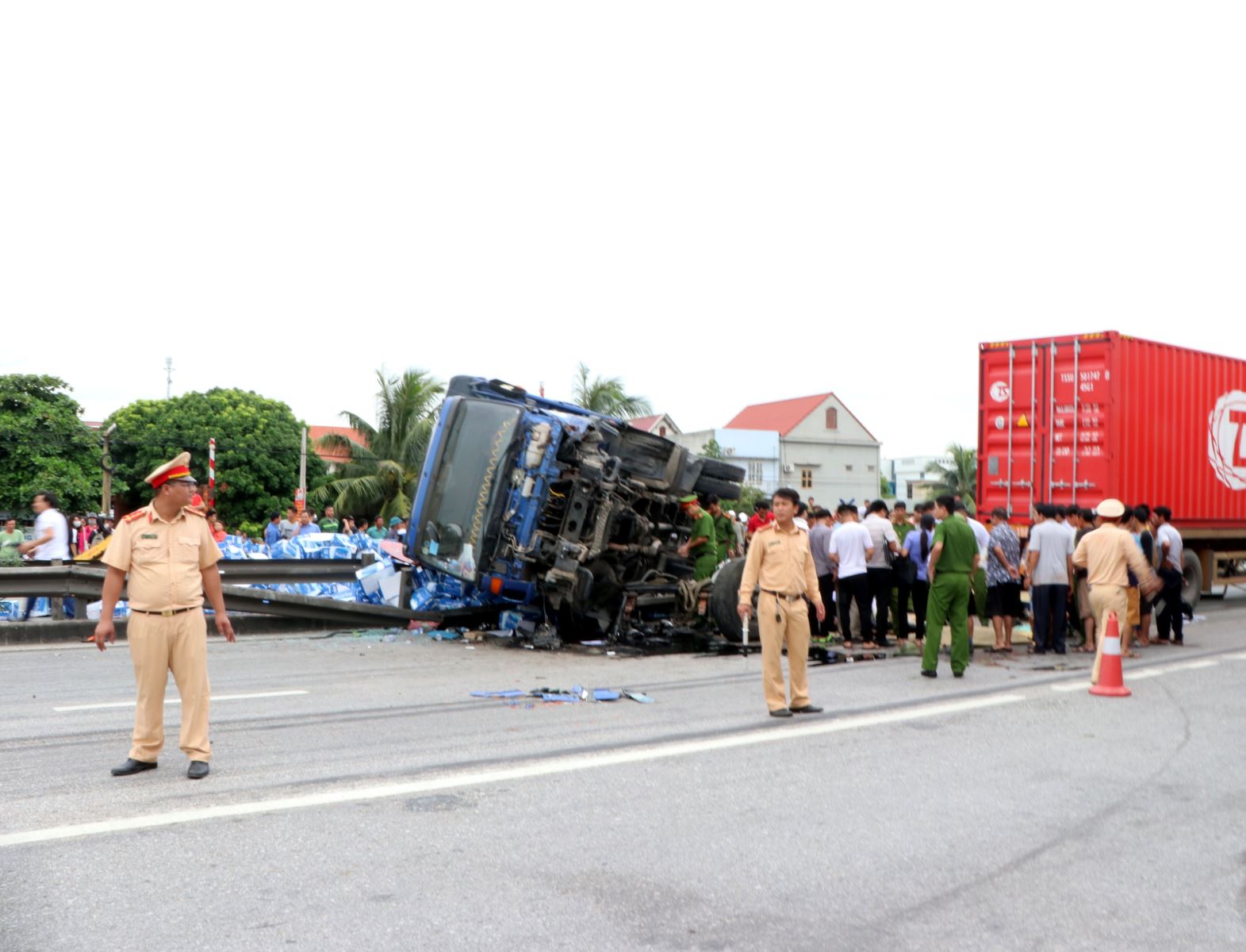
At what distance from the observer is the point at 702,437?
64.9m

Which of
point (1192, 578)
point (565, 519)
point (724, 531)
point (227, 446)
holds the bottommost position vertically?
point (1192, 578)

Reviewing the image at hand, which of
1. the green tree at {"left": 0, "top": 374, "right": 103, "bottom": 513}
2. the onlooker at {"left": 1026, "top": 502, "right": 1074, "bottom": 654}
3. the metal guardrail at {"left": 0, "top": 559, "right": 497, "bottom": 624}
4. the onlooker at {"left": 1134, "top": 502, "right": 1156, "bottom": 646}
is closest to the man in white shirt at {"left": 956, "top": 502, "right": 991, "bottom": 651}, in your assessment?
the onlooker at {"left": 1026, "top": 502, "right": 1074, "bottom": 654}

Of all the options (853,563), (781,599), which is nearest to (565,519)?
(853,563)

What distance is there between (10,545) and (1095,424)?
48.0 feet

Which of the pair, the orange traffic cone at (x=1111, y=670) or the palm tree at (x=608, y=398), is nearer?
the orange traffic cone at (x=1111, y=670)

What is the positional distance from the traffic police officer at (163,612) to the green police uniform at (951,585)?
6.65 metres

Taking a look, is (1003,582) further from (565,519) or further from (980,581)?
(565,519)

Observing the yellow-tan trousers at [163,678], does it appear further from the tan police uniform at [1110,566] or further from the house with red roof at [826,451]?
the house with red roof at [826,451]

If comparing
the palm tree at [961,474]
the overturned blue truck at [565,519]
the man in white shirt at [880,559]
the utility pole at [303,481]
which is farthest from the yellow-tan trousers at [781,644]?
the palm tree at [961,474]

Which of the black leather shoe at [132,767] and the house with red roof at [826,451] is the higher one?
the house with red roof at [826,451]

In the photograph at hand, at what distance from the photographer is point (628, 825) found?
530 cm

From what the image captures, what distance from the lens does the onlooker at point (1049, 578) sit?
12742 mm

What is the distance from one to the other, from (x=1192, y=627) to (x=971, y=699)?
8710 millimetres

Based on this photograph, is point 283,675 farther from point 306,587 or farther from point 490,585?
point 306,587
